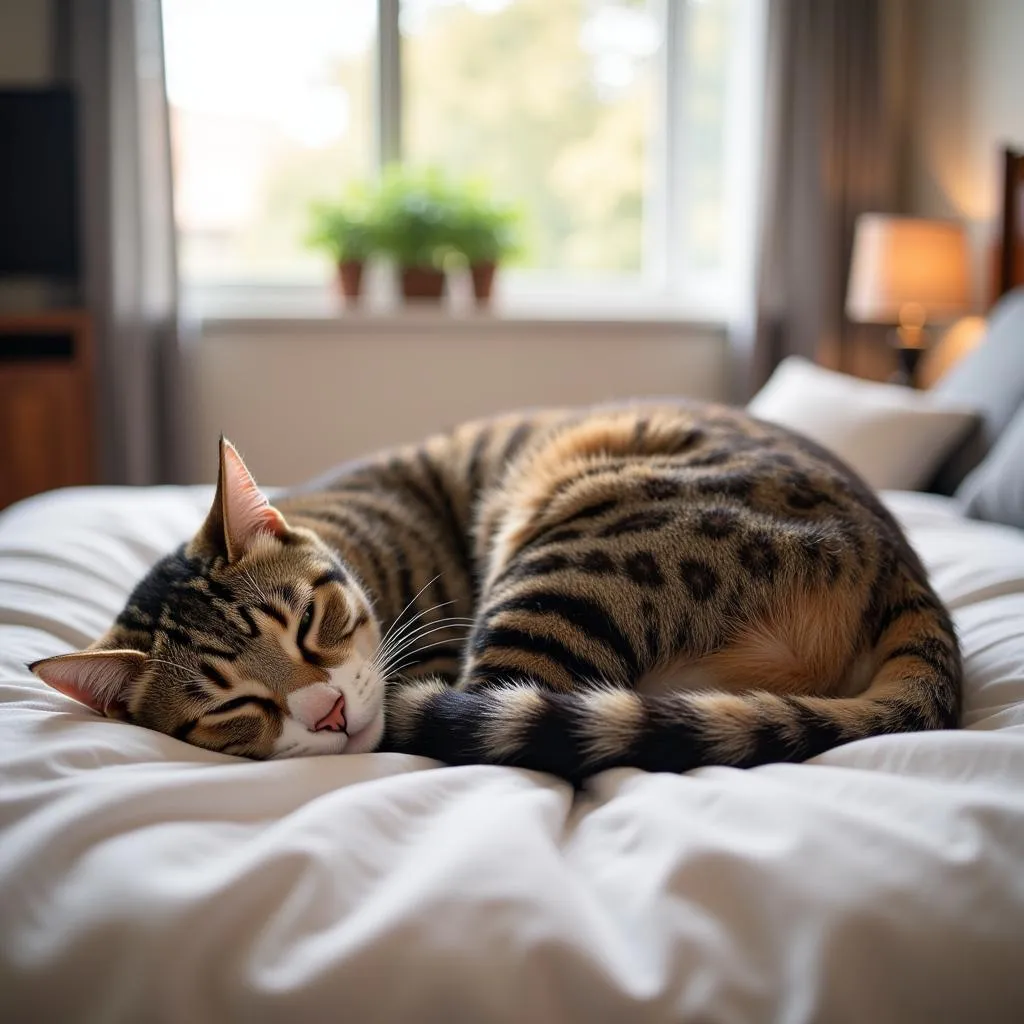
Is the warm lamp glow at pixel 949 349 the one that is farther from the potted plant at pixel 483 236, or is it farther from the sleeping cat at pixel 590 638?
the sleeping cat at pixel 590 638

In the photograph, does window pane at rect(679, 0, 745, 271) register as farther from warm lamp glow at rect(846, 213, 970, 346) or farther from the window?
warm lamp glow at rect(846, 213, 970, 346)

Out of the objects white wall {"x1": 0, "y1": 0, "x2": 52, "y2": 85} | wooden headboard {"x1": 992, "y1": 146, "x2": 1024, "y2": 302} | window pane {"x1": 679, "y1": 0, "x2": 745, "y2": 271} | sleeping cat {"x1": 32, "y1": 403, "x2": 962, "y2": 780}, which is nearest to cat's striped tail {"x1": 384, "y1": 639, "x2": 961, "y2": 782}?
sleeping cat {"x1": 32, "y1": 403, "x2": 962, "y2": 780}

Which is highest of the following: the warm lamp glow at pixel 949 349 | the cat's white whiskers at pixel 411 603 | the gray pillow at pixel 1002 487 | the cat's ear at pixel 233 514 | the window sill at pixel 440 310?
the window sill at pixel 440 310

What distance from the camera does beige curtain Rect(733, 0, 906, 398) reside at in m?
3.86

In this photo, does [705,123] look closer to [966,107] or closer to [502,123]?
[502,123]

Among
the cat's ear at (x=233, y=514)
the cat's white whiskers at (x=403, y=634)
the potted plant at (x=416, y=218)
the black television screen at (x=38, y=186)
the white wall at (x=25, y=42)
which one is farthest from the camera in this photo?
the potted plant at (x=416, y=218)

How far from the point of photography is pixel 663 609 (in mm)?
1158

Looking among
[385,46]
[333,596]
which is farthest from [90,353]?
[333,596]

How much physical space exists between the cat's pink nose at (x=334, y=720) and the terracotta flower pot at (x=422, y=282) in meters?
3.01

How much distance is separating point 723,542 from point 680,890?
506 millimetres

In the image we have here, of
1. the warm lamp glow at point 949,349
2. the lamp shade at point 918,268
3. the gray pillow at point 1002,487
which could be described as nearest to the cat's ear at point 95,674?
the gray pillow at point 1002,487

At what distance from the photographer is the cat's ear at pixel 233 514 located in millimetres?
1180

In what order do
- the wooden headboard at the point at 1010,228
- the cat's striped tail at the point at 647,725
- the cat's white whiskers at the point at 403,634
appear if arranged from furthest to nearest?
the wooden headboard at the point at 1010,228 → the cat's white whiskers at the point at 403,634 → the cat's striped tail at the point at 647,725

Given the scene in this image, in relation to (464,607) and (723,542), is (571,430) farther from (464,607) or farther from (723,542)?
(723,542)
